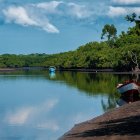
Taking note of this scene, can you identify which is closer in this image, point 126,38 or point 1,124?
point 1,124

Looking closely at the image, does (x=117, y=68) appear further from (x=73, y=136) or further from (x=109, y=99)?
(x=73, y=136)

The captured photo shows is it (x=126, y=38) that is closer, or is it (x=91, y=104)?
(x=91, y=104)

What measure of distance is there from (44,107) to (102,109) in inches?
285

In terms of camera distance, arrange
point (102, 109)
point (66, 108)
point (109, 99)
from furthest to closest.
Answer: point (109, 99)
point (66, 108)
point (102, 109)

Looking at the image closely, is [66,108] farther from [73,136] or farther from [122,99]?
[73,136]

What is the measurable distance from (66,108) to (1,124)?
14.3 m

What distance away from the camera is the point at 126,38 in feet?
606

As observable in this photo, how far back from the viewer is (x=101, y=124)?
31359mm

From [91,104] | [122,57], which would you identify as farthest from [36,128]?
[122,57]

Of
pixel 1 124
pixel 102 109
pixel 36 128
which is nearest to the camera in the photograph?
pixel 36 128

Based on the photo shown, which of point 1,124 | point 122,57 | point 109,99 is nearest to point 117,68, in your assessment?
point 122,57

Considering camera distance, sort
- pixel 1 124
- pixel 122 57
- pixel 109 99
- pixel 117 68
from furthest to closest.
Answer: pixel 117 68 → pixel 122 57 → pixel 109 99 → pixel 1 124

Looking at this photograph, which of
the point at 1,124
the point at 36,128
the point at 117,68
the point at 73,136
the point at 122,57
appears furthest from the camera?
the point at 117,68

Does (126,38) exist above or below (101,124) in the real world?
above
